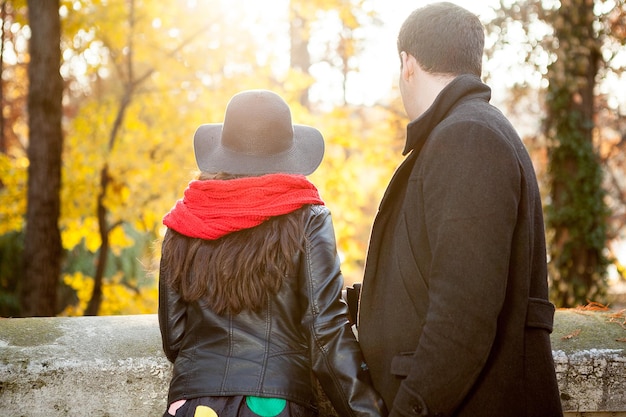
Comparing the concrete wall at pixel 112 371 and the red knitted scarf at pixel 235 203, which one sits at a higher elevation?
the red knitted scarf at pixel 235 203

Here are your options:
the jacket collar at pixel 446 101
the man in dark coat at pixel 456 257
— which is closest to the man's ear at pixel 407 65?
the man in dark coat at pixel 456 257

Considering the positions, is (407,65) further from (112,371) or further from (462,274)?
(112,371)

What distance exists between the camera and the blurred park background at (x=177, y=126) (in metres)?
6.33

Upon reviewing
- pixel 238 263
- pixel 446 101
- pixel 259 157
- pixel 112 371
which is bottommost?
pixel 112 371

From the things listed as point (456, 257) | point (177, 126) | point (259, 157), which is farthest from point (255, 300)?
point (177, 126)

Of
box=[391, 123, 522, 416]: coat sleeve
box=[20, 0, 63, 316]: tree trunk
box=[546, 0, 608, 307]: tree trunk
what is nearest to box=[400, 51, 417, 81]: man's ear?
box=[391, 123, 522, 416]: coat sleeve

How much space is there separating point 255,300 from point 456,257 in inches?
29.7

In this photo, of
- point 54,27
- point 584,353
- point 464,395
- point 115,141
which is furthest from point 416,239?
point 115,141

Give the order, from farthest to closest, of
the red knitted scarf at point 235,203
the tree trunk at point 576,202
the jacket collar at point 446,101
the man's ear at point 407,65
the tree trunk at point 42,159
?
the tree trunk at point 576,202 < the tree trunk at point 42,159 < the red knitted scarf at point 235,203 < the man's ear at point 407,65 < the jacket collar at point 446,101

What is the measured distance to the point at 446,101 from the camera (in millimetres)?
1806

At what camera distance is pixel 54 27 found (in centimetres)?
629

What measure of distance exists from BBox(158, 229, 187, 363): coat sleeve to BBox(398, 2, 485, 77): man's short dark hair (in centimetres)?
111

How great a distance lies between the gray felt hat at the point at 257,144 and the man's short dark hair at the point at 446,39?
0.63 metres

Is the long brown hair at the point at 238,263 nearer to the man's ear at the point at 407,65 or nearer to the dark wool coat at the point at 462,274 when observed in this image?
the dark wool coat at the point at 462,274
